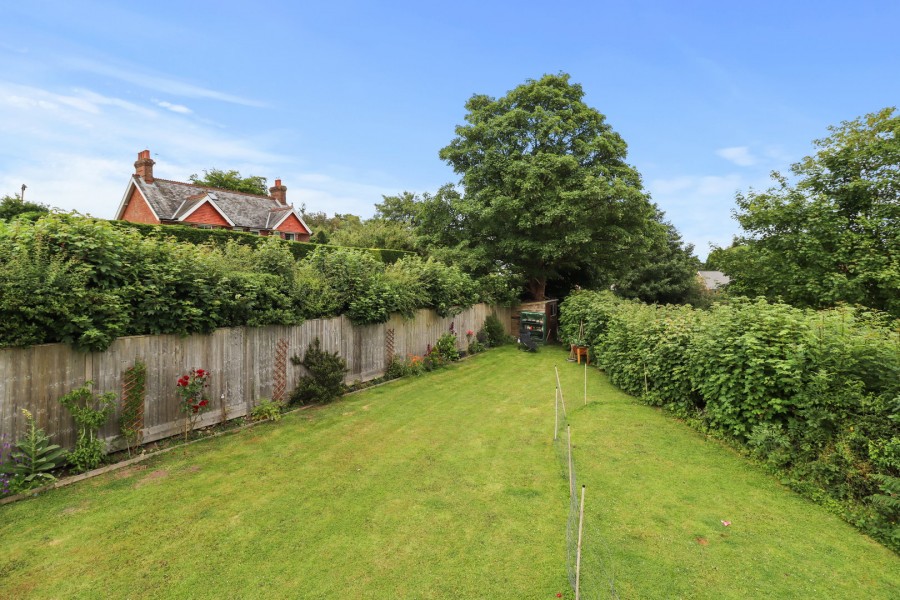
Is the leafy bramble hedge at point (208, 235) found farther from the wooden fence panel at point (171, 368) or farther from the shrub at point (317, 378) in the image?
the shrub at point (317, 378)

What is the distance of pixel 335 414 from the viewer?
7492mm

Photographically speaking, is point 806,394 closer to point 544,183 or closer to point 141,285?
point 141,285

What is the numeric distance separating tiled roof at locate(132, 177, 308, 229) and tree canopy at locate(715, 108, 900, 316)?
29691 mm

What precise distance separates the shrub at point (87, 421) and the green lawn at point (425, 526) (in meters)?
0.40

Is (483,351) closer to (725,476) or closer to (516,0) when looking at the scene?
(725,476)

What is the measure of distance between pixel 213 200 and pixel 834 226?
3199 cm

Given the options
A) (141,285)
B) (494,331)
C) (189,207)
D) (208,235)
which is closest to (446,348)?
(494,331)

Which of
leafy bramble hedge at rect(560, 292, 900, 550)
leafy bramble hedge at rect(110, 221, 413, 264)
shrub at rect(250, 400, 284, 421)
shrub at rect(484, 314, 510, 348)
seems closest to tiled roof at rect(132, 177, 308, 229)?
leafy bramble hedge at rect(110, 221, 413, 264)

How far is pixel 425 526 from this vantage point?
3953 mm

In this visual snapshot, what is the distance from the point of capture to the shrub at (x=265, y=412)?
274 inches

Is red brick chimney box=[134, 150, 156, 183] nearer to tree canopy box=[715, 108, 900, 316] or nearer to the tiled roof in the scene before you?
the tiled roof

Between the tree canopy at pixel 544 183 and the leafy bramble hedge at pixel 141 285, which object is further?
the tree canopy at pixel 544 183

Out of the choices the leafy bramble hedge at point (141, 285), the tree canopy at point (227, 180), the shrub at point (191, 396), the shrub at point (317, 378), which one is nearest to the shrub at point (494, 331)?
the leafy bramble hedge at point (141, 285)

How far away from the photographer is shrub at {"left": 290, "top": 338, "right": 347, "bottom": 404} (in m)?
7.88
